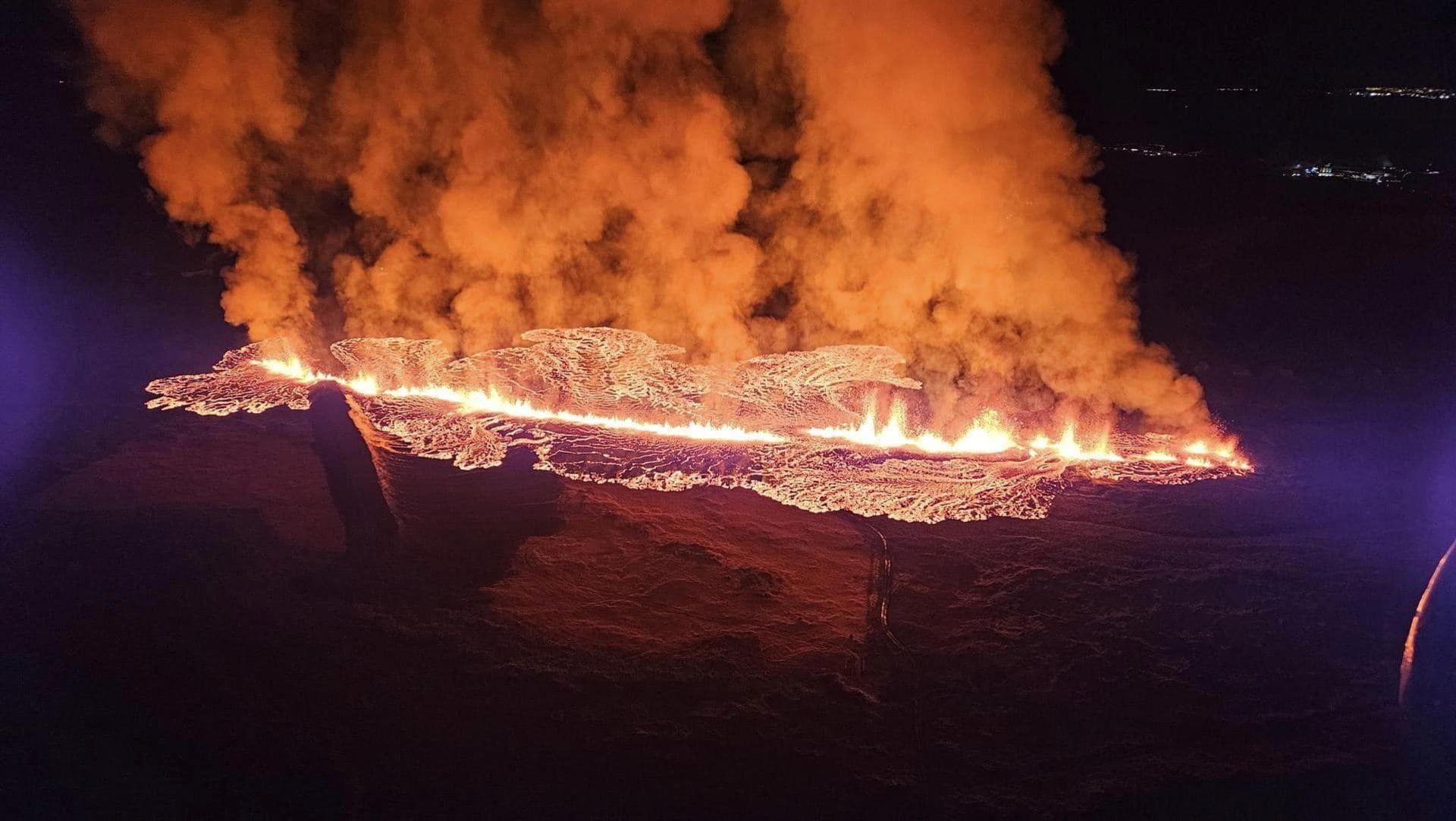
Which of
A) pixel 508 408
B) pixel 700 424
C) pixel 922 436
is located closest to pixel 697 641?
pixel 700 424

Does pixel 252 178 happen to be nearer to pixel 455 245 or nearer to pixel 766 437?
pixel 455 245

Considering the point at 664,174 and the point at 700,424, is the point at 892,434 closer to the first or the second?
the point at 700,424

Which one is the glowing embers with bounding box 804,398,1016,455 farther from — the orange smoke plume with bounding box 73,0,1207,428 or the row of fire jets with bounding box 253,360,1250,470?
the orange smoke plume with bounding box 73,0,1207,428

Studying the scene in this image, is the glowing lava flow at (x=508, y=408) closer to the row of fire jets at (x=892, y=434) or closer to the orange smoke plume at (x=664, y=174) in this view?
the row of fire jets at (x=892, y=434)

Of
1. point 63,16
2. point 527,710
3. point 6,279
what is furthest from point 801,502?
point 6,279

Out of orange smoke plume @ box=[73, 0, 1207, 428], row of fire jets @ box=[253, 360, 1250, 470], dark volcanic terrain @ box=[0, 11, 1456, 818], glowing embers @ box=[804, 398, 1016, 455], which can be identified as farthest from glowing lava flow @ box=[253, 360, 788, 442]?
dark volcanic terrain @ box=[0, 11, 1456, 818]

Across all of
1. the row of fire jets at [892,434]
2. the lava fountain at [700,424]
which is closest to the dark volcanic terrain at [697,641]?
the lava fountain at [700,424]
